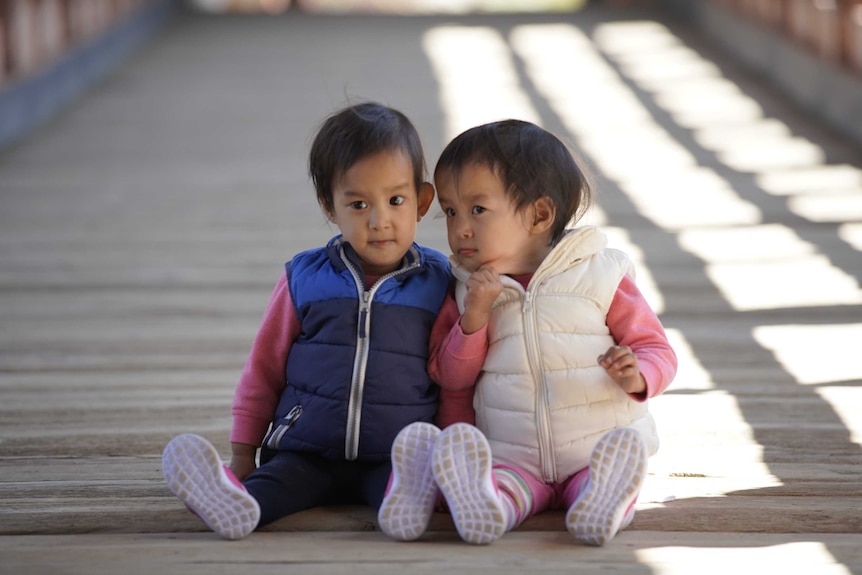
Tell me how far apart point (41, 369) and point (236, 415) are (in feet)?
3.66

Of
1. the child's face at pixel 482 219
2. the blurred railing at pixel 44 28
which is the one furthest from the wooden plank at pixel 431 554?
the blurred railing at pixel 44 28

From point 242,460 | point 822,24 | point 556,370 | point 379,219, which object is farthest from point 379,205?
point 822,24

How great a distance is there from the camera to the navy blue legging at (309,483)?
1.84m

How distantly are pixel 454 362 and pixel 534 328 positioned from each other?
0.14 meters

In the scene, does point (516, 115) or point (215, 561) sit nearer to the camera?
point (215, 561)

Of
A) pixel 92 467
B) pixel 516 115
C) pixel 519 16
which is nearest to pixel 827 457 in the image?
pixel 92 467

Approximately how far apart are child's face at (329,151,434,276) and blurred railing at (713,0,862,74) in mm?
4493

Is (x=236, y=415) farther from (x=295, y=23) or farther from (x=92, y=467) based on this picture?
(x=295, y=23)

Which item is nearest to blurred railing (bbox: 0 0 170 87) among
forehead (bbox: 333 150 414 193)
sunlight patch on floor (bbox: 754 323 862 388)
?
sunlight patch on floor (bbox: 754 323 862 388)

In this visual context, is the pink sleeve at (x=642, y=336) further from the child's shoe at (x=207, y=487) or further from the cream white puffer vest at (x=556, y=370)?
the child's shoe at (x=207, y=487)

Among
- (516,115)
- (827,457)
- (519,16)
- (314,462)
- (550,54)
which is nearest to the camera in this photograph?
(314,462)

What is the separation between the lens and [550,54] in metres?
8.54

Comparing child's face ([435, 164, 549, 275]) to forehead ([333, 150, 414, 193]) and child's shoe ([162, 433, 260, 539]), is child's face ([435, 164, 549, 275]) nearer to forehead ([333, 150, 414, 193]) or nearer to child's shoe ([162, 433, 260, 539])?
forehead ([333, 150, 414, 193])

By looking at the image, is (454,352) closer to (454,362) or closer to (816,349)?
(454,362)
